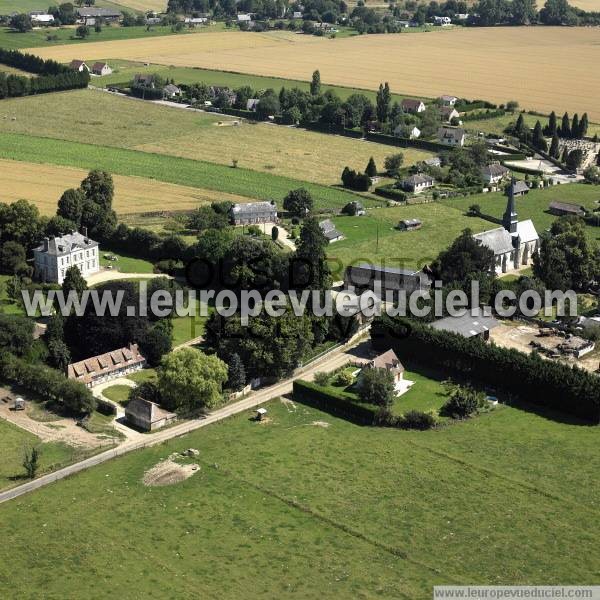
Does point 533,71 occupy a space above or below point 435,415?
above

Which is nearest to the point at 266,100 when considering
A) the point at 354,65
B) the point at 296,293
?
the point at 354,65

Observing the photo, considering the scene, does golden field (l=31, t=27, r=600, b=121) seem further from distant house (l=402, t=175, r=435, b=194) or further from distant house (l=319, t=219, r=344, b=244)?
distant house (l=319, t=219, r=344, b=244)

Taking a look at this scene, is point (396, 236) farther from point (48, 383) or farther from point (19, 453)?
point (19, 453)

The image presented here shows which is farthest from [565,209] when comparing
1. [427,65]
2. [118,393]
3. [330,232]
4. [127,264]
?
[427,65]

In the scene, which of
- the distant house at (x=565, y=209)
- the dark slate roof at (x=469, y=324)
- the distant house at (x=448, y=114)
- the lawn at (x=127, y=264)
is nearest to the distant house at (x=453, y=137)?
the distant house at (x=448, y=114)

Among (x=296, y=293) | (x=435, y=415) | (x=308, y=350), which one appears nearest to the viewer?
(x=435, y=415)

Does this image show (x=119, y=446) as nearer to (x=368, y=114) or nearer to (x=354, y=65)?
(x=368, y=114)
